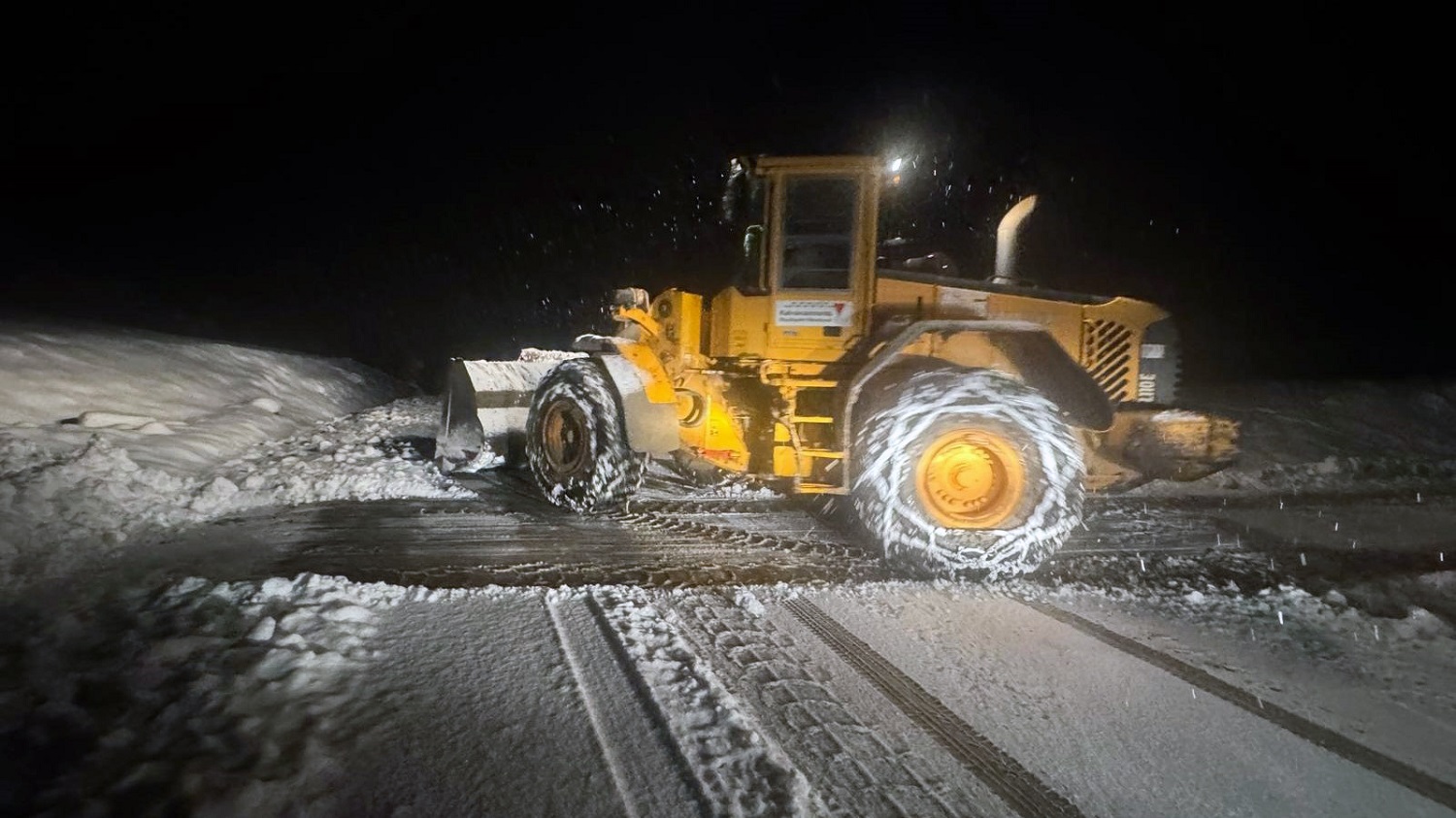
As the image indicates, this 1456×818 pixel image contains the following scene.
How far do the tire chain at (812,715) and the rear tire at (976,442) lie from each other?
140 cm

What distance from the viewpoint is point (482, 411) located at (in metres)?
8.77

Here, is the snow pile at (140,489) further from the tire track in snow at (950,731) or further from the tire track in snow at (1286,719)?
the tire track in snow at (1286,719)

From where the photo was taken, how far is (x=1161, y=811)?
9.43 feet

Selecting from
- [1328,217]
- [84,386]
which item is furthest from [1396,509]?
[1328,217]

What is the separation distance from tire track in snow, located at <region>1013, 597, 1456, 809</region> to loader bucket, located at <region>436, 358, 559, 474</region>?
6051 millimetres

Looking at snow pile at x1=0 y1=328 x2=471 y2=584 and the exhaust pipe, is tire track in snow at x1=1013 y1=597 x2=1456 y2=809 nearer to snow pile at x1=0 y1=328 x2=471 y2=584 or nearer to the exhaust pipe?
the exhaust pipe

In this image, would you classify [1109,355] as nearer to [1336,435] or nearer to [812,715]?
[812,715]

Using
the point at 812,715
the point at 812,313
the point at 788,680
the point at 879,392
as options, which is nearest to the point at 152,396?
the point at 812,313

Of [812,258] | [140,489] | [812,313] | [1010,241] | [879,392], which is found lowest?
[140,489]

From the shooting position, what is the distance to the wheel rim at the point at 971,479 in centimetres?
567

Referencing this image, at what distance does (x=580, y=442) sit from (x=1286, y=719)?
541 cm

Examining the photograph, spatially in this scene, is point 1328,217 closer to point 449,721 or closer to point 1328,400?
point 1328,400

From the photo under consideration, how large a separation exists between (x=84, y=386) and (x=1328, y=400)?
65.1ft

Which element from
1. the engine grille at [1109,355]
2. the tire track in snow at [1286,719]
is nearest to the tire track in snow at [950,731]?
the tire track in snow at [1286,719]
